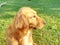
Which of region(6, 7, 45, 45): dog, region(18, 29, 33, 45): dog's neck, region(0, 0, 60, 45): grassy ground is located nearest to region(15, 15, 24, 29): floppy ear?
region(6, 7, 45, 45): dog

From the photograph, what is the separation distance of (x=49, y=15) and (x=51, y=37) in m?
2.66

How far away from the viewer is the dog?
6242 millimetres

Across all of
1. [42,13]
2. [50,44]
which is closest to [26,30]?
[50,44]

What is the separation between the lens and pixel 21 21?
6176 millimetres

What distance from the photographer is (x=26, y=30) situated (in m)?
6.42

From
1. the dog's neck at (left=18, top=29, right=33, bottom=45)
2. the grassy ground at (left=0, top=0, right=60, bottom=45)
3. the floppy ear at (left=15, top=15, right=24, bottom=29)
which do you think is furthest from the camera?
the grassy ground at (left=0, top=0, right=60, bottom=45)

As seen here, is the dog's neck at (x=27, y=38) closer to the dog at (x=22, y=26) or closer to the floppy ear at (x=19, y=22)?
the dog at (x=22, y=26)

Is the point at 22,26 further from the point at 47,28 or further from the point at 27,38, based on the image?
the point at 47,28

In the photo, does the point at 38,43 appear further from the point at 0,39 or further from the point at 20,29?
the point at 20,29

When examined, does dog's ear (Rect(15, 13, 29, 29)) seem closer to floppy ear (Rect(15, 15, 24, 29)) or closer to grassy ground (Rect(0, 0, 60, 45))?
floppy ear (Rect(15, 15, 24, 29))

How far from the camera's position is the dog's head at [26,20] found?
20.3ft

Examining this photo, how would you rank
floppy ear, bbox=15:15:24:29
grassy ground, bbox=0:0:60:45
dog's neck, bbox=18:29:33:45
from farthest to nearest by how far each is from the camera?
grassy ground, bbox=0:0:60:45, dog's neck, bbox=18:29:33:45, floppy ear, bbox=15:15:24:29

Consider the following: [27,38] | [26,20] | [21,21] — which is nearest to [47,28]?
[27,38]

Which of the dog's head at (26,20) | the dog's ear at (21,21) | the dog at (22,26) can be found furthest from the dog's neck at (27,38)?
the dog's ear at (21,21)
